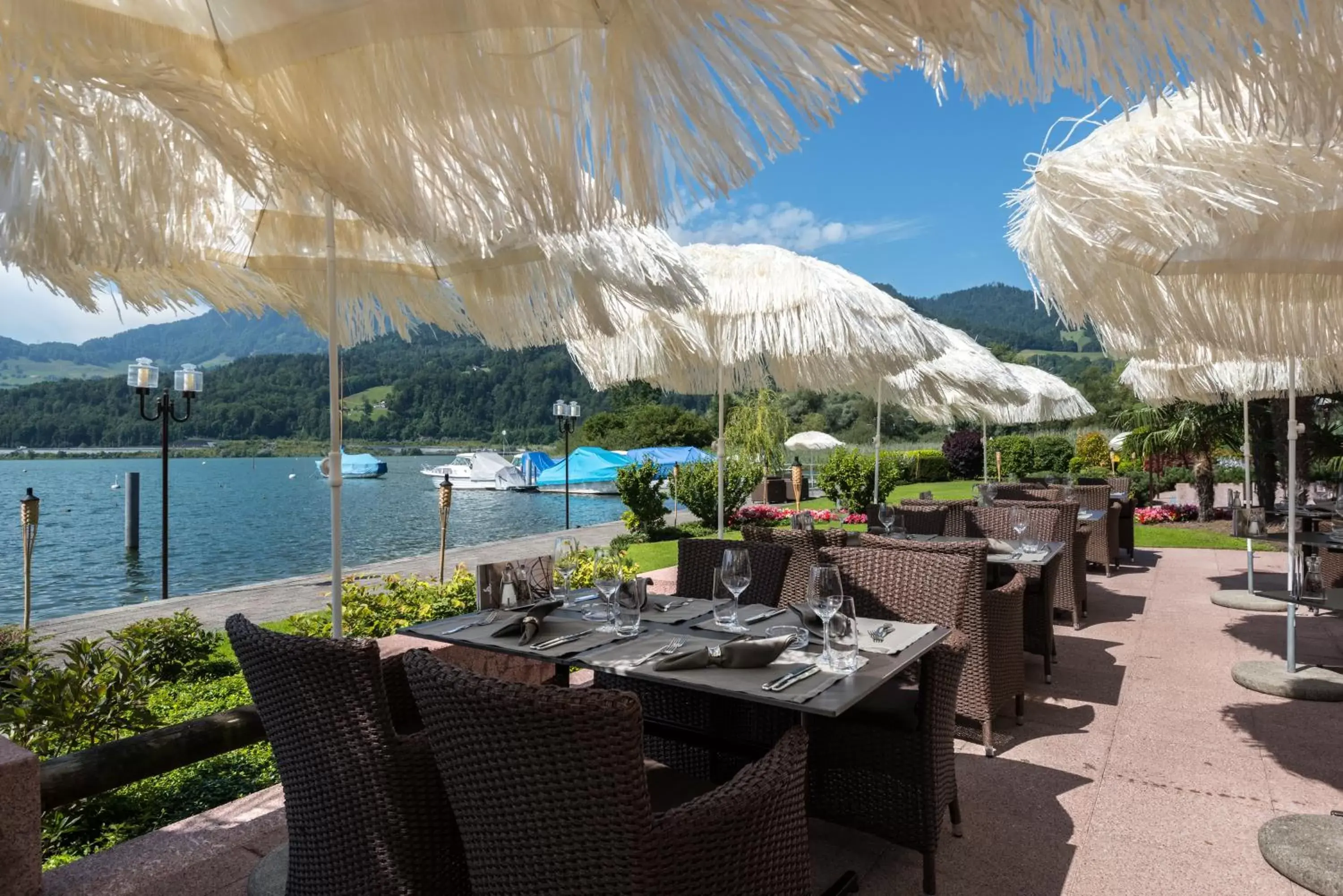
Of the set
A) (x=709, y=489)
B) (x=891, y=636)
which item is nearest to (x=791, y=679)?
(x=891, y=636)

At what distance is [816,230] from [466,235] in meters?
132

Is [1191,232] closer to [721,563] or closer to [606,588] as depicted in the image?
[721,563]

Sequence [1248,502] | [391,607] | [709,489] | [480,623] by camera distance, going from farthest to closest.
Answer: [709,489], [1248,502], [391,607], [480,623]

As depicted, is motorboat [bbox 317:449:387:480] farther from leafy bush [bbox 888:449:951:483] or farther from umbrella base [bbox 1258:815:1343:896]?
umbrella base [bbox 1258:815:1343:896]

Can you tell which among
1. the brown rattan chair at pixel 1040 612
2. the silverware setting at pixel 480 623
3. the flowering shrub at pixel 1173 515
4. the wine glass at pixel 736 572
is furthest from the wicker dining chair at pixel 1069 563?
the flowering shrub at pixel 1173 515

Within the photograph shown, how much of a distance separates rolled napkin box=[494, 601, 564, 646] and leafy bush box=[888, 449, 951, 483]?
917 inches

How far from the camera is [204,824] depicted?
273cm

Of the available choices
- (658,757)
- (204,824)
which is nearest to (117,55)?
(204,824)

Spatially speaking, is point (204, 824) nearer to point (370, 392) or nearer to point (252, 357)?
point (252, 357)

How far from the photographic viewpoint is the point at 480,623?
2.77 m

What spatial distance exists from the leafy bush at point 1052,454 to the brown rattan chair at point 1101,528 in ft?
53.0

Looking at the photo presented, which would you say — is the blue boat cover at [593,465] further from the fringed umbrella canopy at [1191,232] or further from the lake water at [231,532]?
the fringed umbrella canopy at [1191,232]

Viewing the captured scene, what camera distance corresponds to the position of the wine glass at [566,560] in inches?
121

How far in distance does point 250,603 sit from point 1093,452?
2036cm
